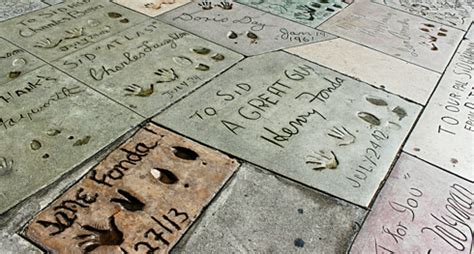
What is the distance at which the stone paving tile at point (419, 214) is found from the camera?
181cm

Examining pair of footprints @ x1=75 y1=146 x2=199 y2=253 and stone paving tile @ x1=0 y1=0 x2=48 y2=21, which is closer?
pair of footprints @ x1=75 y1=146 x2=199 y2=253

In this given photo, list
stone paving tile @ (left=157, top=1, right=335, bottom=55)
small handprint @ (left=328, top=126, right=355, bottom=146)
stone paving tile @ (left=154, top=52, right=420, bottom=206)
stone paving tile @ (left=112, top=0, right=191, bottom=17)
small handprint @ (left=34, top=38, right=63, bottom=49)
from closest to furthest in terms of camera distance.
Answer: stone paving tile @ (left=154, top=52, right=420, bottom=206)
small handprint @ (left=328, top=126, right=355, bottom=146)
small handprint @ (left=34, top=38, right=63, bottom=49)
stone paving tile @ (left=157, top=1, right=335, bottom=55)
stone paving tile @ (left=112, top=0, right=191, bottom=17)

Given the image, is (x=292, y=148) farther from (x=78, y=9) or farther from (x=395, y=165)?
(x=78, y=9)

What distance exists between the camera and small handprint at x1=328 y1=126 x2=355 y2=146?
2326 millimetres

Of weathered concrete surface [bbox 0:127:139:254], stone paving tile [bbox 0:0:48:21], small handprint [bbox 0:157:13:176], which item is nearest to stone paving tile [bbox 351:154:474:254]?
weathered concrete surface [bbox 0:127:139:254]

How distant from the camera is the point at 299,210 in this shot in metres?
1.91

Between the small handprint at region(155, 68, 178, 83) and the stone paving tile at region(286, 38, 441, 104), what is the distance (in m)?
0.94

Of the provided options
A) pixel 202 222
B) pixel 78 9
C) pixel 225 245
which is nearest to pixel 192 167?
pixel 202 222

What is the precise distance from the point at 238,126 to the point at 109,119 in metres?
0.71

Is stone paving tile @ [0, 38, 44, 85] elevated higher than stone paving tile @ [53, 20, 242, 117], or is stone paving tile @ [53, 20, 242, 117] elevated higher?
stone paving tile @ [53, 20, 242, 117]

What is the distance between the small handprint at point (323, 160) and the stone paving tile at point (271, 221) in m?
0.19

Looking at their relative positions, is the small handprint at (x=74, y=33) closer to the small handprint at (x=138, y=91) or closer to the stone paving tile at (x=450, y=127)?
the small handprint at (x=138, y=91)

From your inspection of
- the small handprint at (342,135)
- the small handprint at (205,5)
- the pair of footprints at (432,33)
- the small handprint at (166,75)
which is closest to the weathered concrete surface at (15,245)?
the small handprint at (166,75)

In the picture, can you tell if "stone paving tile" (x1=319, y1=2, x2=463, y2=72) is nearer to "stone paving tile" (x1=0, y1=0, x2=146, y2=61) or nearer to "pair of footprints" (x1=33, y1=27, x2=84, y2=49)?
"stone paving tile" (x1=0, y1=0, x2=146, y2=61)
